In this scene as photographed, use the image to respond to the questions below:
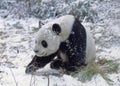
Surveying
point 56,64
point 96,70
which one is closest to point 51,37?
point 56,64

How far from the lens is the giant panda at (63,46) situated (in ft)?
14.7

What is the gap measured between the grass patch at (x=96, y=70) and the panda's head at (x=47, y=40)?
46cm

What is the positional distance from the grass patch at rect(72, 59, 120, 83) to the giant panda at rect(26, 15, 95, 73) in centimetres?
19

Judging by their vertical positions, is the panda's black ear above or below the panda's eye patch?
above

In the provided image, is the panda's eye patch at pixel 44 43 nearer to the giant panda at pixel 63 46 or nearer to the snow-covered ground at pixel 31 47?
the giant panda at pixel 63 46

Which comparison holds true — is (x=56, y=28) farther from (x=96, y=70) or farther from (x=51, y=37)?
(x=96, y=70)

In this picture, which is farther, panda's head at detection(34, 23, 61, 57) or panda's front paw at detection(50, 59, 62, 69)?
panda's front paw at detection(50, 59, 62, 69)

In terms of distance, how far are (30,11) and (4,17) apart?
59 centimetres

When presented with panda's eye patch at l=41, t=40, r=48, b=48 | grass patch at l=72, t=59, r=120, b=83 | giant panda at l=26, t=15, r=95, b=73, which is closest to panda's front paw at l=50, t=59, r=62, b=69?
giant panda at l=26, t=15, r=95, b=73

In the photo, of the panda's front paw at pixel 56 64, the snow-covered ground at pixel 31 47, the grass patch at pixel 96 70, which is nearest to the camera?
the snow-covered ground at pixel 31 47

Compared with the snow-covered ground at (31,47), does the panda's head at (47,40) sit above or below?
above

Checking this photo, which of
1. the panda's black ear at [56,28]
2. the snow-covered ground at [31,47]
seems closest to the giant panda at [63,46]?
the panda's black ear at [56,28]

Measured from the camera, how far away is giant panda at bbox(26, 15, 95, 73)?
448 cm

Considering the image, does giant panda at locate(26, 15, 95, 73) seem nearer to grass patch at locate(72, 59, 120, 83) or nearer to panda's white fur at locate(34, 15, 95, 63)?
panda's white fur at locate(34, 15, 95, 63)
